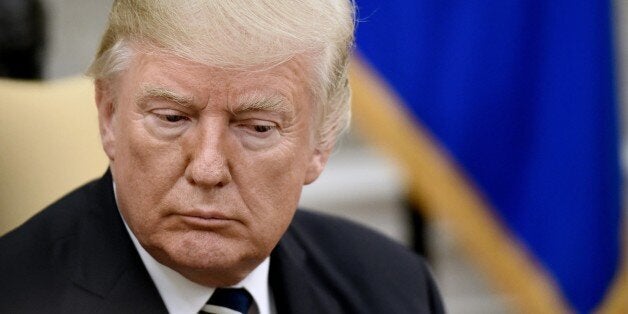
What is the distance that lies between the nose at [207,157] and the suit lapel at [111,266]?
262 mm

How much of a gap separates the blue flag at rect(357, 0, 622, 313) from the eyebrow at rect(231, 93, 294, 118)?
177 cm

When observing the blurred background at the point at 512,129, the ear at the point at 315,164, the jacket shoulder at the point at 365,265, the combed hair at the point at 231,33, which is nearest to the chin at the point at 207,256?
the ear at the point at 315,164

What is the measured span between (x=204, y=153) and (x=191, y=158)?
0.09ft

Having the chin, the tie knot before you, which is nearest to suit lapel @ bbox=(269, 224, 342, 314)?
the tie knot

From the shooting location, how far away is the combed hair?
1.75m

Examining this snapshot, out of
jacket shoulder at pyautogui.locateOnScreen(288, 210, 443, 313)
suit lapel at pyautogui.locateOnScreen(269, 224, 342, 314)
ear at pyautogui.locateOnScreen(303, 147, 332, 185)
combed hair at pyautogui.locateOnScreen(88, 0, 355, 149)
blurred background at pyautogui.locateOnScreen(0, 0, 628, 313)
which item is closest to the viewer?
combed hair at pyautogui.locateOnScreen(88, 0, 355, 149)

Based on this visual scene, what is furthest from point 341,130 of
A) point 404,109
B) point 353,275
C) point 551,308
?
point 551,308

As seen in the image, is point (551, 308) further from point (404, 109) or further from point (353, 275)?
point (353, 275)

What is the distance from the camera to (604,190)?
3816 millimetres

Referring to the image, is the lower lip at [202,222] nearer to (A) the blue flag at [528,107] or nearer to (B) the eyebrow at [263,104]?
(B) the eyebrow at [263,104]

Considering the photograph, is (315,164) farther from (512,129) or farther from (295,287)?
(512,129)

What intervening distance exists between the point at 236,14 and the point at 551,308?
89.3 inches

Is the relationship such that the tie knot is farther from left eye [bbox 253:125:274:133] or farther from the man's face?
left eye [bbox 253:125:274:133]

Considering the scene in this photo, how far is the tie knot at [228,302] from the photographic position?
1.98 meters
